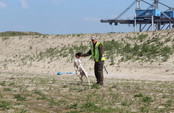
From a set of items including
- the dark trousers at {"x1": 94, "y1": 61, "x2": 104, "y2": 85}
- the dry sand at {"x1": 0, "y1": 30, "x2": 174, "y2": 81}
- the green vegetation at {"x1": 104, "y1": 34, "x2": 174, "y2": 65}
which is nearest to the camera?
the dark trousers at {"x1": 94, "y1": 61, "x2": 104, "y2": 85}

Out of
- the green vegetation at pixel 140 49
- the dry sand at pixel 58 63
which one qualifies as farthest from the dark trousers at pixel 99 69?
the green vegetation at pixel 140 49

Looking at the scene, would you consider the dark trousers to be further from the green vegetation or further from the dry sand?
the green vegetation

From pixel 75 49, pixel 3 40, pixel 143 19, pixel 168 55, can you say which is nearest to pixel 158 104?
pixel 168 55

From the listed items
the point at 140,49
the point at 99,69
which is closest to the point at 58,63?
the point at 140,49

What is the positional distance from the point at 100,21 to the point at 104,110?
1895 inches

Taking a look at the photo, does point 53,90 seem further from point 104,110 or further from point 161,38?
point 161,38

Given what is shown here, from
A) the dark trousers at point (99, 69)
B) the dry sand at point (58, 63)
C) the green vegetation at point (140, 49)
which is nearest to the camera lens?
the dark trousers at point (99, 69)

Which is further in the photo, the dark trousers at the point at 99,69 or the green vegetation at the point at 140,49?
the green vegetation at the point at 140,49

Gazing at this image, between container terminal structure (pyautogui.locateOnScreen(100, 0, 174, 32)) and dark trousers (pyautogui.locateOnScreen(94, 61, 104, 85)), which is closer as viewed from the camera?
dark trousers (pyautogui.locateOnScreen(94, 61, 104, 85))

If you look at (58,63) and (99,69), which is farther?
(58,63)

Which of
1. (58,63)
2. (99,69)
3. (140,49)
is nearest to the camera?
(99,69)

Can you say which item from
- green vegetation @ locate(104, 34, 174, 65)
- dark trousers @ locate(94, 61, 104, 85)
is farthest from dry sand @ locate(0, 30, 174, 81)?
dark trousers @ locate(94, 61, 104, 85)

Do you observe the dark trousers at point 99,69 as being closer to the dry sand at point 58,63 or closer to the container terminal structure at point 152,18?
the dry sand at point 58,63

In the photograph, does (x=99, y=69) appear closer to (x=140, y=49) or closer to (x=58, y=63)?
(x=140, y=49)
